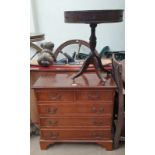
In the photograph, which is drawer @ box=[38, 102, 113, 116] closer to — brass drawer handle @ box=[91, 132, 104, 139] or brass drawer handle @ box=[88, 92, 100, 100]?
brass drawer handle @ box=[88, 92, 100, 100]

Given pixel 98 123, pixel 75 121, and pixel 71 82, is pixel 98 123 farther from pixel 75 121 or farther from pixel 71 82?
pixel 71 82

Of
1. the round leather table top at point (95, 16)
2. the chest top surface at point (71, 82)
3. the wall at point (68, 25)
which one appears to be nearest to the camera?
the round leather table top at point (95, 16)

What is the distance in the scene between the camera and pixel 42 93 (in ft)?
6.55

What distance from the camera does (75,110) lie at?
202cm

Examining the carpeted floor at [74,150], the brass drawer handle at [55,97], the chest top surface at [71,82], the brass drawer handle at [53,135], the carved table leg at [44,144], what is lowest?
the carpeted floor at [74,150]

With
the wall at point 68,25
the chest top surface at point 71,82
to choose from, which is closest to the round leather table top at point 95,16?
the chest top surface at point 71,82

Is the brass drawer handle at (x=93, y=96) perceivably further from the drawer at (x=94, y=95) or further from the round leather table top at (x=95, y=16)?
→ the round leather table top at (x=95, y=16)

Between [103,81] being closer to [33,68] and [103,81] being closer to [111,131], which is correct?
[111,131]

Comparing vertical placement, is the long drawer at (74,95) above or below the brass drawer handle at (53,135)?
above

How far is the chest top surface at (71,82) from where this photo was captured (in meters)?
1.95

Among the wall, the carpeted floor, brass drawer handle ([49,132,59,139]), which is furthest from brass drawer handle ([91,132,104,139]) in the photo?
the wall
